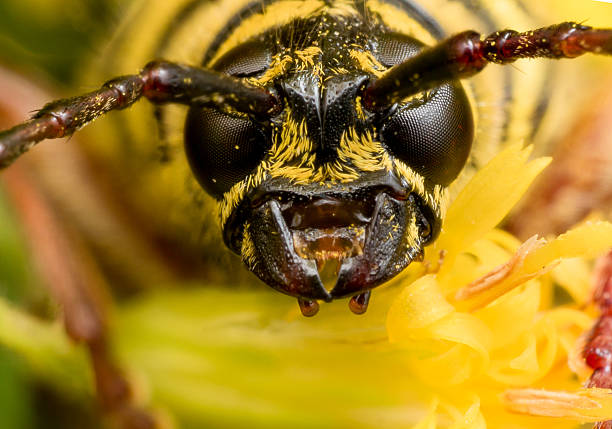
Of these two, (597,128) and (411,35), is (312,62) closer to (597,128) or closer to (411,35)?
(411,35)

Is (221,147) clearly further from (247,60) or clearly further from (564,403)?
(564,403)

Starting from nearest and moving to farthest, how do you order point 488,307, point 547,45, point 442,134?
point 547,45
point 442,134
point 488,307

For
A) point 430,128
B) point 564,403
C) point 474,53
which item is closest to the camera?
point 474,53

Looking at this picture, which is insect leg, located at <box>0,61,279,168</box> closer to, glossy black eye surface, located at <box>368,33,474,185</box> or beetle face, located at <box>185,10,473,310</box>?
beetle face, located at <box>185,10,473,310</box>

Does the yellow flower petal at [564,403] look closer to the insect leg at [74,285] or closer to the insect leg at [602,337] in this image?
the insect leg at [602,337]

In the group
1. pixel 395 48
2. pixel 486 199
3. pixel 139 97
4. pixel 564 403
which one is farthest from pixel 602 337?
pixel 139 97

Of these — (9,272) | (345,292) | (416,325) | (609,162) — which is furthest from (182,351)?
(609,162)

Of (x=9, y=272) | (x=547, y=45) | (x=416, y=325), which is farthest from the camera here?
(x=9, y=272)

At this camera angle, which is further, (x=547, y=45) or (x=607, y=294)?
(x=607, y=294)
